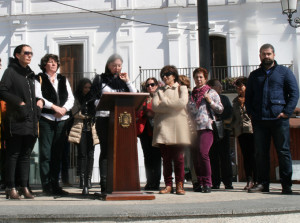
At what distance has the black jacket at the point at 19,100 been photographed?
5.30 meters

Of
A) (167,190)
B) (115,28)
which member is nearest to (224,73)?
(115,28)

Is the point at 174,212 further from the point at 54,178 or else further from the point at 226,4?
the point at 226,4

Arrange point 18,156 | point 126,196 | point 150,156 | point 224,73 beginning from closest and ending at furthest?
1. point 126,196
2. point 18,156
3. point 150,156
4. point 224,73

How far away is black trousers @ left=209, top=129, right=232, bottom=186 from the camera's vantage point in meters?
6.85

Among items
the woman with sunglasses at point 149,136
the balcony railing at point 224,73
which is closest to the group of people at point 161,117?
the woman with sunglasses at point 149,136

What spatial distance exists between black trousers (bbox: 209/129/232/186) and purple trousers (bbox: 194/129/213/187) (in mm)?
850

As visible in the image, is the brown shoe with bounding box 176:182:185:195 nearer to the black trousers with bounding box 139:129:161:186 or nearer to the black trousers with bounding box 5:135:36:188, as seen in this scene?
the black trousers with bounding box 139:129:161:186

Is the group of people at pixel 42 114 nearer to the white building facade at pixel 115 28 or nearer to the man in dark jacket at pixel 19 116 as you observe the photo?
the man in dark jacket at pixel 19 116

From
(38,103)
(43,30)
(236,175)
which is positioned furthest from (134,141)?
(43,30)

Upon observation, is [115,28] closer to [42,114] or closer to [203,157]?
[42,114]

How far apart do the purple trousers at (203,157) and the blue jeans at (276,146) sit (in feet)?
2.06

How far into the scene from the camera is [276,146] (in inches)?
229

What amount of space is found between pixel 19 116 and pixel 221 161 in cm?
321

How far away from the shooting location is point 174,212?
3.83 metres
